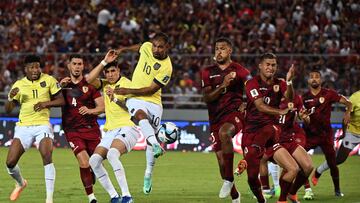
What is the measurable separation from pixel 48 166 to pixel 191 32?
18704mm

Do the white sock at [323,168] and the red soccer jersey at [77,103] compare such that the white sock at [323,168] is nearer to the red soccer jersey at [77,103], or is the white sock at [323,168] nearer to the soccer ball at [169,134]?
the soccer ball at [169,134]

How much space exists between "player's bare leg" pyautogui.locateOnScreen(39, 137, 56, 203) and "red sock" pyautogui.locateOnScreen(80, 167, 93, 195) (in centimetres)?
61

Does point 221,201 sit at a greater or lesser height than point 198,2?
lesser

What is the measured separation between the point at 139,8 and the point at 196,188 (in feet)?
58.6

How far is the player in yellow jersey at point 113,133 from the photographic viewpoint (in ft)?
47.2

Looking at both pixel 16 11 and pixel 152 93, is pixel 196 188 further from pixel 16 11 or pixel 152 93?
pixel 16 11

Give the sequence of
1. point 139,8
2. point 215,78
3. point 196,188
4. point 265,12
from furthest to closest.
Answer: point 139,8 → point 265,12 → point 196,188 → point 215,78

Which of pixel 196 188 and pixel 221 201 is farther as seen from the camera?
pixel 196 188

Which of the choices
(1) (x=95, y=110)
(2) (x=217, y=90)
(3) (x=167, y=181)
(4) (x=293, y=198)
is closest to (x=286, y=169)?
(4) (x=293, y=198)

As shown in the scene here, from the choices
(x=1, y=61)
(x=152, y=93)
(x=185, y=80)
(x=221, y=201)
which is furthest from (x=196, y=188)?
(x=1, y=61)

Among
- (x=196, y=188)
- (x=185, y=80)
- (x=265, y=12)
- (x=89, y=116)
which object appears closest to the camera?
(x=89, y=116)

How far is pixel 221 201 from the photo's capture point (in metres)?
15.5

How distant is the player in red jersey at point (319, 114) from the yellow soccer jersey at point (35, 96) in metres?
5.12

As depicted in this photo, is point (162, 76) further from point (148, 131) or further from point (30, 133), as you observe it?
point (30, 133)
